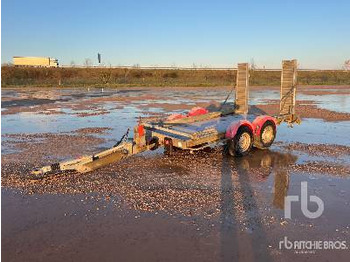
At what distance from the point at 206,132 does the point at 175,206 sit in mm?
3930

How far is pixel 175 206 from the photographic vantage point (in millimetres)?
7559

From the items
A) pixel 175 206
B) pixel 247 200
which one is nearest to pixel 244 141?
pixel 247 200

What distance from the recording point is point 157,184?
354 inches

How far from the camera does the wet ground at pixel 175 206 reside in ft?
19.2

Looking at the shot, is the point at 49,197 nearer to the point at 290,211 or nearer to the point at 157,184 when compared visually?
the point at 157,184

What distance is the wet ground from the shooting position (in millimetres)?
5848

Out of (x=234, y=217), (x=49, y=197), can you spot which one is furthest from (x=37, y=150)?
(x=234, y=217)

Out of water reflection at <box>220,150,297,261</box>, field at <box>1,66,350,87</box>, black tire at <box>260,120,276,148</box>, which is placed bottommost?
water reflection at <box>220,150,297,261</box>

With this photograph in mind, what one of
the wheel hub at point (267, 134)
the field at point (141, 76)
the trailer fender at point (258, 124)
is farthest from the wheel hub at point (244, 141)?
the field at point (141, 76)

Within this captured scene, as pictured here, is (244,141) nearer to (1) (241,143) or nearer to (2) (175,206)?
(1) (241,143)

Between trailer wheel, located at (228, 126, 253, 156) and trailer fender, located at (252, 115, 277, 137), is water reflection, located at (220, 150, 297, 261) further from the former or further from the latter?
trailer fender, located at (252, 115, 277, 137)

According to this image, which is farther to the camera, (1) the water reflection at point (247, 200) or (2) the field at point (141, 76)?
(2) the field at point (141, 76)

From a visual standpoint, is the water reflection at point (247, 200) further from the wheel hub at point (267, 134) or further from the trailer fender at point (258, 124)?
the trailer fender at point (258, 124)

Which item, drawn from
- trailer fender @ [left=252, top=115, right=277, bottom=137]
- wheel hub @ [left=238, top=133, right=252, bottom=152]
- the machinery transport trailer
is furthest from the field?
wheel hub @ [left=238, top=133, right=252, bottom=152]
